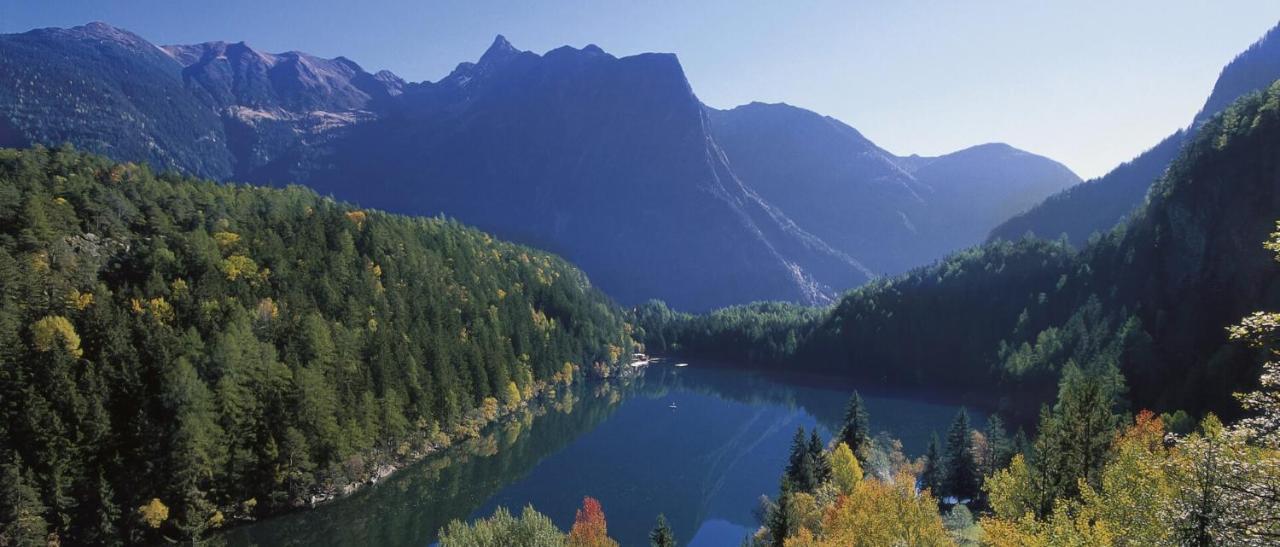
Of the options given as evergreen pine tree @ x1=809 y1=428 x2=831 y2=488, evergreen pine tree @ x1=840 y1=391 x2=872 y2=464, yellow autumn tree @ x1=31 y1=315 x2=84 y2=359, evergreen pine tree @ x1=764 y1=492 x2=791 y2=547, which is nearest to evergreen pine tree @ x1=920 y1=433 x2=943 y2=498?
evergreen pine tree @ x1=840 y1=391 x2=872 y2=464

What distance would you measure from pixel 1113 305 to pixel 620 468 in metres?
90.4

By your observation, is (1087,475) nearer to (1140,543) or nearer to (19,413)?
(1140,543)

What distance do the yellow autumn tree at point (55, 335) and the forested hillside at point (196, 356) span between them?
0.18m

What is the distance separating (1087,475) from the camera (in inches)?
1719

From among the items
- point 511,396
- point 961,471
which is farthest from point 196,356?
point 961,471

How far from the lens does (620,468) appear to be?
91438 millimetres

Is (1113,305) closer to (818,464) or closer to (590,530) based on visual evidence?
(818,464)

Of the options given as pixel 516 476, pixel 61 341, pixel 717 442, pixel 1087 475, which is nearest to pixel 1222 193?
pixel 1087 475

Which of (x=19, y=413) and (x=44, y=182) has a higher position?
(x=44, y=182)

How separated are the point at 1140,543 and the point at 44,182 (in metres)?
104

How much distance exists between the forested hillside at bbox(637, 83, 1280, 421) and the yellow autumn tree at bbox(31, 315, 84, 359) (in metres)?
107

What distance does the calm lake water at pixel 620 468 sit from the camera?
67000 mm

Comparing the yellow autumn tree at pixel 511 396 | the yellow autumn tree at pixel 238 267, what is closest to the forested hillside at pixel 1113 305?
the yellow autumn tree at pixel 511 396

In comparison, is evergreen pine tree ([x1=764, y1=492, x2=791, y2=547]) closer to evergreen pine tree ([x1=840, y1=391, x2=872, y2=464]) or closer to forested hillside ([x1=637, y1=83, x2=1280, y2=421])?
evergreen pine tree ([x1=840, y1=391, x2=872, y2=464])
